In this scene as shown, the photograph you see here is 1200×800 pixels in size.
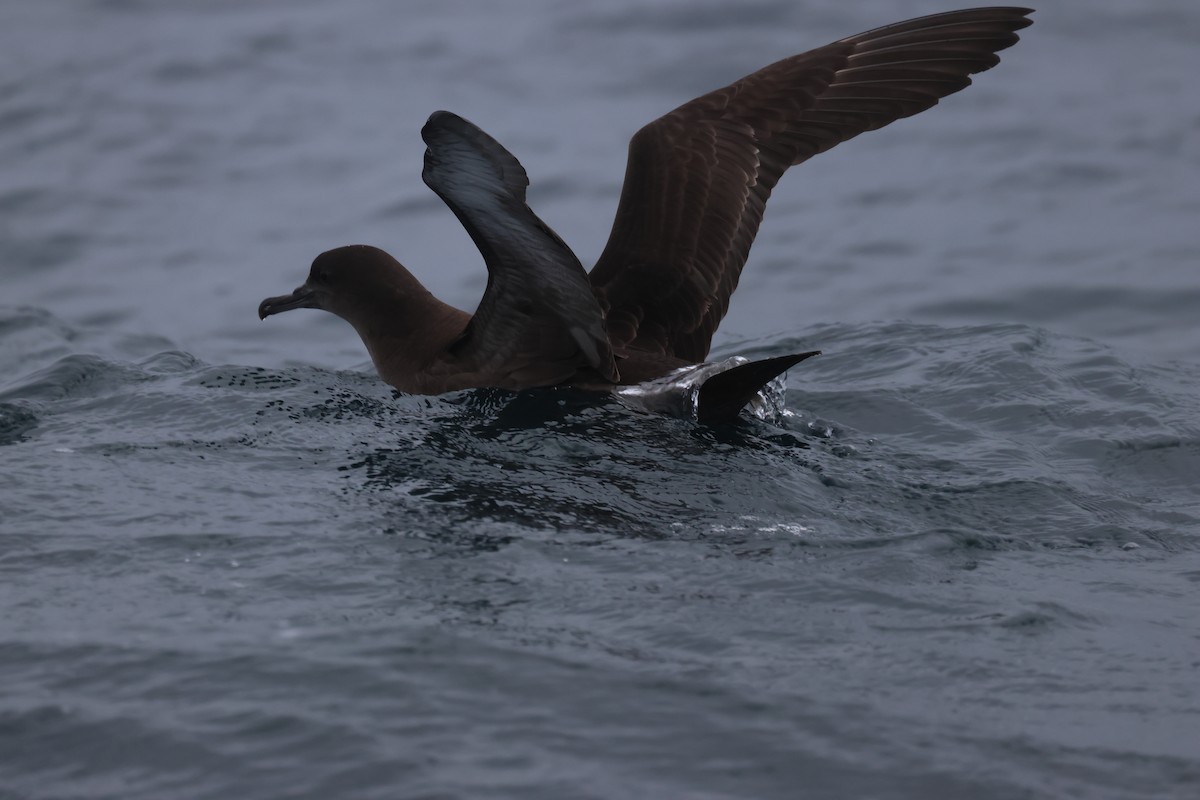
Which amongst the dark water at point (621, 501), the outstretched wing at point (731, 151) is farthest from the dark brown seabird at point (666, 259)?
the dark water at point (621, 501)

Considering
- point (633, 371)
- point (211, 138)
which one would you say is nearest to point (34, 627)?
point (633, 371)

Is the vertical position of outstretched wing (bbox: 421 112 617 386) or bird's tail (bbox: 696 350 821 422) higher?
outstretched wing (bbox: 421 112 617 386)

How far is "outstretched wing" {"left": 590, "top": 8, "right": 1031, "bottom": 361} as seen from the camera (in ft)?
22.4

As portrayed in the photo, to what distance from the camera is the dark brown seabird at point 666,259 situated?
6.13 metres

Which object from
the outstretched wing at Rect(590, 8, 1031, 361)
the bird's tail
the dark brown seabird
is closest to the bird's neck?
the dark brown seabird

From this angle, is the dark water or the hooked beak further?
the hooked beak

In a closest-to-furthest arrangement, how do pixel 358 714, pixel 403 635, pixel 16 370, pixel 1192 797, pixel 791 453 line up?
1. pixel 1192 797
2. pixel 358 714
3. pixel 403 635
4. pixel 791 453
5. pixel 16 370

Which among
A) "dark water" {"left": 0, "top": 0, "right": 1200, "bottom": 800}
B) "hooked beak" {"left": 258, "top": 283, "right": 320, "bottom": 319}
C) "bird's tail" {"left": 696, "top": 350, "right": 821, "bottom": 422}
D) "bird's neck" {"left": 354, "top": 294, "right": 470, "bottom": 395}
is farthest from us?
"hooked beak" {"left": 258, "top": 283, "right": 320, "bottom": 319}

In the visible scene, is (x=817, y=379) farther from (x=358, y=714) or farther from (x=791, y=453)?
(x=358, y=714)

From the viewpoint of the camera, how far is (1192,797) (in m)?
3.35

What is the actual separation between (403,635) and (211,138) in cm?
974

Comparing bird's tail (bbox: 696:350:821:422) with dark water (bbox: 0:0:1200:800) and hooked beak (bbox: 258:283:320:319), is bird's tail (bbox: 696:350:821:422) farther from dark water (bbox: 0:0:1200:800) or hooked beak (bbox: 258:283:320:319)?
hooked beak (bbox: 258:283:320:319)

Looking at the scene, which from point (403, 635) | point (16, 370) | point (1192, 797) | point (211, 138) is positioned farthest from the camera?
point (211, 138)

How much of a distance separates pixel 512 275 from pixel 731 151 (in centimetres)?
166
